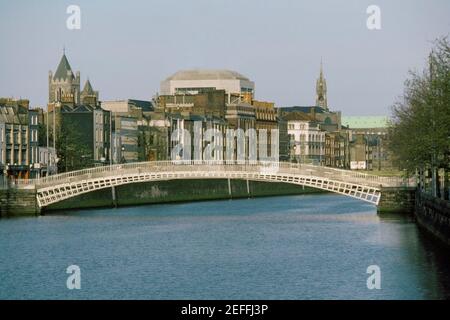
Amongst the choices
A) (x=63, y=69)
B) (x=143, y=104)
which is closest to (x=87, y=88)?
(x=63, y=69)

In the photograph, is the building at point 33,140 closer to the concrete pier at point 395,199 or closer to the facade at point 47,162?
the facade at point 47,162

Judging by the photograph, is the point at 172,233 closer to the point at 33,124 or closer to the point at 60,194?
the point at 60,194

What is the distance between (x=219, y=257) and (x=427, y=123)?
38.1ft

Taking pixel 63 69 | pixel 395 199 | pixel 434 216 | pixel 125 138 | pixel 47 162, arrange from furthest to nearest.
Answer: pixel 63 69 → pixel 125 138 → pixel 47 162 → pixel 395 199 → pixel 434 216

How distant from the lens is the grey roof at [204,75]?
16275 cm

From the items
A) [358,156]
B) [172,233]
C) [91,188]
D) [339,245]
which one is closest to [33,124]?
[91,188]

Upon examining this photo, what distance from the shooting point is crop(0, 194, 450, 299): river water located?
36.4m

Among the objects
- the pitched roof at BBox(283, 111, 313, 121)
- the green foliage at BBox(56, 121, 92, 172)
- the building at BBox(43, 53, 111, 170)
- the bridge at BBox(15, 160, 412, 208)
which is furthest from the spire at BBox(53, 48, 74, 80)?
the bridge at BBox(15, 160, 412, 208)

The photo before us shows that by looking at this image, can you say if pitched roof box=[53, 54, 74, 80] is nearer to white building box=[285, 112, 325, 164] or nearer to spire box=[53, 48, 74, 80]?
spire box=[53, 48, 74, 80]

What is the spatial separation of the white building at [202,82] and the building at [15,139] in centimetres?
7766

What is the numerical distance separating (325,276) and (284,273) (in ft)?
4.88

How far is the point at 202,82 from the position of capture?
162250 mm

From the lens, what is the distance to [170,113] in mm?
117312

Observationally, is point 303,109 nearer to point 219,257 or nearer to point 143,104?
point 143,104
